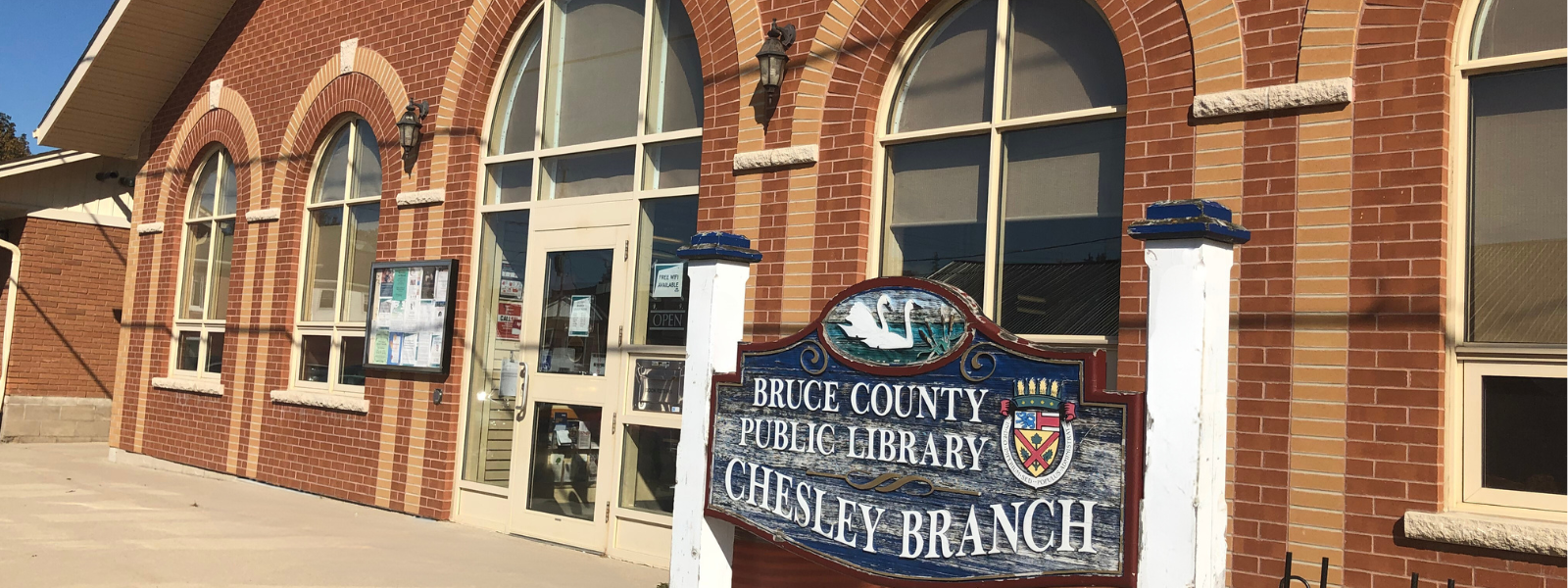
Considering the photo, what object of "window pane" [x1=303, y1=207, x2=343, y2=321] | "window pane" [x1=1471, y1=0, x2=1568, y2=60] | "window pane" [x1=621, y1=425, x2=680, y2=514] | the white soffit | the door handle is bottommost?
"window pane" [x1=621, y1=425, x2=680, y2=514]

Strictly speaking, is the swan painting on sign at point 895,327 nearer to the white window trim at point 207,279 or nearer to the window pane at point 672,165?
the window pane at point 672,165

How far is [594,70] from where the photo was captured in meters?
8.90

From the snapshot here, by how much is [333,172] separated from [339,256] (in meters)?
0.89

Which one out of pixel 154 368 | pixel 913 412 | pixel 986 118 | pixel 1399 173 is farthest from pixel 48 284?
pixel 1399 173

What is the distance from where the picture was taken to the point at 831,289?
6820 mm

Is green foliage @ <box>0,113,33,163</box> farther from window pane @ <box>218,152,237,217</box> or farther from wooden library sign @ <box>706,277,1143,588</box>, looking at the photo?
wooden library sign @ <box>706,277,1143,588</box>

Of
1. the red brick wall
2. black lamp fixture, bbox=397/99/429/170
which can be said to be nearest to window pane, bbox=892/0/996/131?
black lamp fixture, bbox=397/99/429/170

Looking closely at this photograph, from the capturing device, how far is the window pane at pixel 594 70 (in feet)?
28.3

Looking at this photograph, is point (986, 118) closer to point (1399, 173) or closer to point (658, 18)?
point (1399, 173)

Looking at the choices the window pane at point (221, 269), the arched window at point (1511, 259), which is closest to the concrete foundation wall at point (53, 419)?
the window pane at point (221, 269)

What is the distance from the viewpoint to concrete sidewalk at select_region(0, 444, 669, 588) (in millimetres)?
7082

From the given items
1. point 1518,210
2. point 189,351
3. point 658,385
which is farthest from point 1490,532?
point 189,351

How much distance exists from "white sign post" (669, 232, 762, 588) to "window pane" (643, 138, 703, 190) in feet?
9.82

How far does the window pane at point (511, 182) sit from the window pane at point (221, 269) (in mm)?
4855
